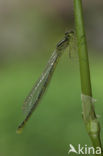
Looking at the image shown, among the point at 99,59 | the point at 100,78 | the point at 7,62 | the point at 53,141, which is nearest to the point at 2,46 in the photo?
the point at 7,62

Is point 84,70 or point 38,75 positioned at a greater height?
point 38,75

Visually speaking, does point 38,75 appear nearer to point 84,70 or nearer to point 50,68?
point 50,68

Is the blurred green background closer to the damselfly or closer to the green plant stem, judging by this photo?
the damselfly

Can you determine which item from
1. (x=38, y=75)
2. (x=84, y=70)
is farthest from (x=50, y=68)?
(x=38, y=75)

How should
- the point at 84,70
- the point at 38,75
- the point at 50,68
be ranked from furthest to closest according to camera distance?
the point at 38,75 < the point at 50,68 < the point at 84,70

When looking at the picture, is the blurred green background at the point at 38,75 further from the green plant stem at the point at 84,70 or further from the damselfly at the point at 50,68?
the green plant stem at the point at 84,70

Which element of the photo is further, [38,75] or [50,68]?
[38,75]

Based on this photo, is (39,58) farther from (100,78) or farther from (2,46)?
(100,78)

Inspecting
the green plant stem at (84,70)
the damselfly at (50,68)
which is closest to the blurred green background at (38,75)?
the damselfly at (50,68)

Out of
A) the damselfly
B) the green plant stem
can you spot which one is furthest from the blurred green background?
the green plant stem
